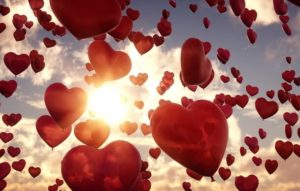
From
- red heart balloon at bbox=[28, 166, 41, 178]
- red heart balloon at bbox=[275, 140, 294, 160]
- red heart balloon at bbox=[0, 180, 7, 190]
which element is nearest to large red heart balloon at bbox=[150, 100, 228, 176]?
red heart balloon at bbox=[275, 140, 294, 160]

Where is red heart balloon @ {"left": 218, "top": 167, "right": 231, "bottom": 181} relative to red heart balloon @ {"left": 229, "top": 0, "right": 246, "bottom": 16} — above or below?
below

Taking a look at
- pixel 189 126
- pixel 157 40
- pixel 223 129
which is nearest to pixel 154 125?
pixel 189 126

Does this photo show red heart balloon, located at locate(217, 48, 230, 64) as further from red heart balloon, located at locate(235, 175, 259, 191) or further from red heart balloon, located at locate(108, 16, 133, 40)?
red heart balloon, located at locate(235, 175, 259, 191)

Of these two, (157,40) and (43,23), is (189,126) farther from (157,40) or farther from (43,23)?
(43,23)

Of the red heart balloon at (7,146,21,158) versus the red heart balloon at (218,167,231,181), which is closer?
the red heart balloon at (218,167,231,181)

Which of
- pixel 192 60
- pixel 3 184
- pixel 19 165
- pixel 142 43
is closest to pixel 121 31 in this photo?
pixel 142 43

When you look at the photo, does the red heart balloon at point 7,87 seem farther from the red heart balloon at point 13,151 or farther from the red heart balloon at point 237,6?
the red heart balloon at point 237,6

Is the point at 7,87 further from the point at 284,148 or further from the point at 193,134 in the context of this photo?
the point at 284,148
